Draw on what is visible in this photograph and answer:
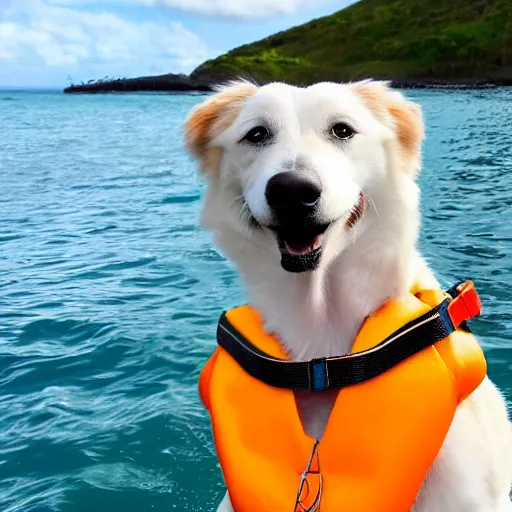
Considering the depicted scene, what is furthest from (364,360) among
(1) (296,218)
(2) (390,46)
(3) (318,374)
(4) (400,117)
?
(2) (390,46)

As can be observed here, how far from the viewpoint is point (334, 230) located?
2893mm

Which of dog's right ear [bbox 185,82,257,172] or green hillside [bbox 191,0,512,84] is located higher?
dog's right ear [bbox 185,82,257,172]

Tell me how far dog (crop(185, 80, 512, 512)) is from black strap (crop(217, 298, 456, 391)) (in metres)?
0.11

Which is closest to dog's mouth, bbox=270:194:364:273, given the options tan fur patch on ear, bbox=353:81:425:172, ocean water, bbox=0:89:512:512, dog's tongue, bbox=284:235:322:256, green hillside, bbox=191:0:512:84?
dog's tongue, bbox=284:235:322:256

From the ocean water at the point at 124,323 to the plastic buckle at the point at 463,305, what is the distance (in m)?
2.11

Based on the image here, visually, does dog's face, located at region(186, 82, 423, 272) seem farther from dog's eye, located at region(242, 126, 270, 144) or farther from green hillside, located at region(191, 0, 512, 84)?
green hillside, located at region(191, 0, 512, 84)

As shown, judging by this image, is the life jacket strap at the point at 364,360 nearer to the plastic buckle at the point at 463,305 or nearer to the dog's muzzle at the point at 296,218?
the plastic buckle at the point at 463,305

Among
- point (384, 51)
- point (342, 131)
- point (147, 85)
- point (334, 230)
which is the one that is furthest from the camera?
point (147, 85)

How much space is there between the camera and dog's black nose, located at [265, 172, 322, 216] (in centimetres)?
267

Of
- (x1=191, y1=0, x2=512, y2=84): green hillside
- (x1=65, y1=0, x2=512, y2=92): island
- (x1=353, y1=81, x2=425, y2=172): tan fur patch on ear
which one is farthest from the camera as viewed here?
(x1=191, y1=0, x2=512, y2=84): green hillside

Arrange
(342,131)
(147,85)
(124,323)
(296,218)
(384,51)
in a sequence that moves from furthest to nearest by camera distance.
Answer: (147,85) → (384,51) → (124,323) → (342,131) → (296,218)

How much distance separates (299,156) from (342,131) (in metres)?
0.35

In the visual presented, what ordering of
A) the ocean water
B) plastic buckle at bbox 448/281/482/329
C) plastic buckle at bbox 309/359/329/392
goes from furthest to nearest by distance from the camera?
the ocean water < plastic buckle at bbox 448/281/482/329 < plastic buckle at bbox 309/359/329/392

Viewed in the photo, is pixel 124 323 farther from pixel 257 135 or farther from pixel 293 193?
pixel 293 193
